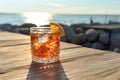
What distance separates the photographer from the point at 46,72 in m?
0.96

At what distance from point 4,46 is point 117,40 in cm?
601

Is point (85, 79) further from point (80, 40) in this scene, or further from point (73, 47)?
point (80, 40)

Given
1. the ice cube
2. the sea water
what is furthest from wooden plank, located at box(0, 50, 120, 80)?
the sea water

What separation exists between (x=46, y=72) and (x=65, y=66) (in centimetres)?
12

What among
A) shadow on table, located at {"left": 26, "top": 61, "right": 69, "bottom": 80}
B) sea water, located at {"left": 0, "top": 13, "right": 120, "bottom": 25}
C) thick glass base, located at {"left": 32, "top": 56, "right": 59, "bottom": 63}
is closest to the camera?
shadow on table, located at {"left": 26, "top": 61, "right": 69, "bottom": 80}

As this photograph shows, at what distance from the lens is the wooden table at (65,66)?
0.92m

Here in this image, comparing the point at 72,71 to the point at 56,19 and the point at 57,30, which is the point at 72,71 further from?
the point at 56,19

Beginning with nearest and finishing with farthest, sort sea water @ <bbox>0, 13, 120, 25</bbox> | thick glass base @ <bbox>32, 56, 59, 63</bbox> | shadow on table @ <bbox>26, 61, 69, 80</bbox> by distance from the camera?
shadow on table @ <bbox>26, 61, 69, 80</bbox> < thick glass base @ <bbox>32, 56, 59, 63</bbox> < sea water @ <bbox>0, 13, 120, 25</bbox>

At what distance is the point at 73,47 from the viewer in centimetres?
150

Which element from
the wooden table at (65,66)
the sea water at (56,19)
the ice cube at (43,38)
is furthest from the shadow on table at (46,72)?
the sea water at (56,19)

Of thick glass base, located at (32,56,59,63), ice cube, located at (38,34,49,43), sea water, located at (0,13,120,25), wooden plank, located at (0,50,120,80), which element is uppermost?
ice cube, located at (38,34,49,43)

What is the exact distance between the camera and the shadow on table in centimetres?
90

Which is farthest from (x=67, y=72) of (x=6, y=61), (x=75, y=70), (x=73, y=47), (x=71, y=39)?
(x=71, y=39)

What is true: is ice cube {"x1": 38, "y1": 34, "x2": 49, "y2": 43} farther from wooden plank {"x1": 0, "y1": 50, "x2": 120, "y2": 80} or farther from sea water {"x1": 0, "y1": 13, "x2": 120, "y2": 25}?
sea water {"x1": 0, "y1": 13, "x2": 120, "y2": 25}
